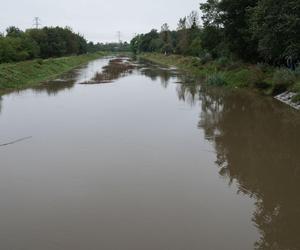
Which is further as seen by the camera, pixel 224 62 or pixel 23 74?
pixel 224 62

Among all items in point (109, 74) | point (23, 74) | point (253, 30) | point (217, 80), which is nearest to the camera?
point (253, 30)

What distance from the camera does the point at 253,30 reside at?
28.0 m

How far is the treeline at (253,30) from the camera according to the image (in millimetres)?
22766

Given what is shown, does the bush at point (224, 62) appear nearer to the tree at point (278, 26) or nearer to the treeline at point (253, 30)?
the treeline at point (253, 30)

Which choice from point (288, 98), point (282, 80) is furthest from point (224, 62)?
point (288, 98)

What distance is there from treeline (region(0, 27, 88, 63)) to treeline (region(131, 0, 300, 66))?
2143 centimetres

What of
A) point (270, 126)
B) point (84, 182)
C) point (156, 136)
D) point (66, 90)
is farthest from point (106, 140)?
point (66, 90)

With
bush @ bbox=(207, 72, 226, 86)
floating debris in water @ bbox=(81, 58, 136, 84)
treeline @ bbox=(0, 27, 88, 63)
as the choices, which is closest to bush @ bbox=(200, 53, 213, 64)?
floating debris in water @ bbox=(81, 58, 136, 84)

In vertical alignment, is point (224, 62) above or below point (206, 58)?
below

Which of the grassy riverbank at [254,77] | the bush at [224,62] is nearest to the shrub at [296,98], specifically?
the grassy riverbank at [254,77]

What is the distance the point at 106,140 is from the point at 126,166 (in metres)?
2.92

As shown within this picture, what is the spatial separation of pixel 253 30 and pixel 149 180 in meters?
21.2

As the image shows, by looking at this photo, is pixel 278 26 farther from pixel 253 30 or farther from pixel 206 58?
pixel 206 58

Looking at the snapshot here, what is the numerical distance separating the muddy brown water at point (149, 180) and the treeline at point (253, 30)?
6422 mm
